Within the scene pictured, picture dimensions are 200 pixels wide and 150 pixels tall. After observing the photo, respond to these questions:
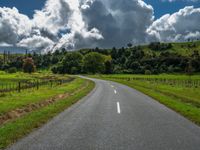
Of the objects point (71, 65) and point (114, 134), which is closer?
point (114, 134)

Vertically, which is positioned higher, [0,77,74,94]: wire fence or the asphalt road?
the asphalt road

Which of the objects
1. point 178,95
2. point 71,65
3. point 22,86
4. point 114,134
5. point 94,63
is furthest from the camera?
point 71,65

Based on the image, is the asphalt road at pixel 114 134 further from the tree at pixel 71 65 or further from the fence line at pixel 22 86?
the tree at pixel 71 65

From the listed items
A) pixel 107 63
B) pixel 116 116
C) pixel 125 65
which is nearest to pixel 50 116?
pixel 116 116

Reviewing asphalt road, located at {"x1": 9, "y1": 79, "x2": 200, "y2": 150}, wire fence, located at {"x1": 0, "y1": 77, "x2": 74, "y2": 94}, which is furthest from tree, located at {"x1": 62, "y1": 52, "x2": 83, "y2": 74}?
asphalt road, located at {"x1": 9, "y1": 79, "x2": 200, "y2": 150}

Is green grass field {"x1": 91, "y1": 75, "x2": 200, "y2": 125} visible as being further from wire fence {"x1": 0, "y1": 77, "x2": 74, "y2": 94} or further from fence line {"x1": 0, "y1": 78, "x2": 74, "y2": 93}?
fence line {"x1": 0, "y1": 78, "x2": 74, "y2": 93}

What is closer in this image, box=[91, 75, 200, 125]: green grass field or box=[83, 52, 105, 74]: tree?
box=[91, 75, 200, 125]: green grass field

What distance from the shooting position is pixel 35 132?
9000 mm

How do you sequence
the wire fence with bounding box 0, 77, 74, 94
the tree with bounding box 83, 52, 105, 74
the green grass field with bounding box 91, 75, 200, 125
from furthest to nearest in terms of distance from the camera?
the tree with bounding box 83, 52, 105, 74, the wire fence with bounding box 0, 77, 74, 94, the green grass field with bounding box 91, 75, 200, 125

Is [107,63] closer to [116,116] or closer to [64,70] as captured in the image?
[64,70]

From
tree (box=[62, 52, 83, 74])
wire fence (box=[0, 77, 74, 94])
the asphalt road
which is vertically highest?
tree (box=[62, 52, 83, 74])

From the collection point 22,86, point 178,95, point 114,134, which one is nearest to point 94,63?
point 22,86

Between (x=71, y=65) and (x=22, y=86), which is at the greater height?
(x=71, y=65)

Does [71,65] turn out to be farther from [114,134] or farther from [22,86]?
[114,134]
